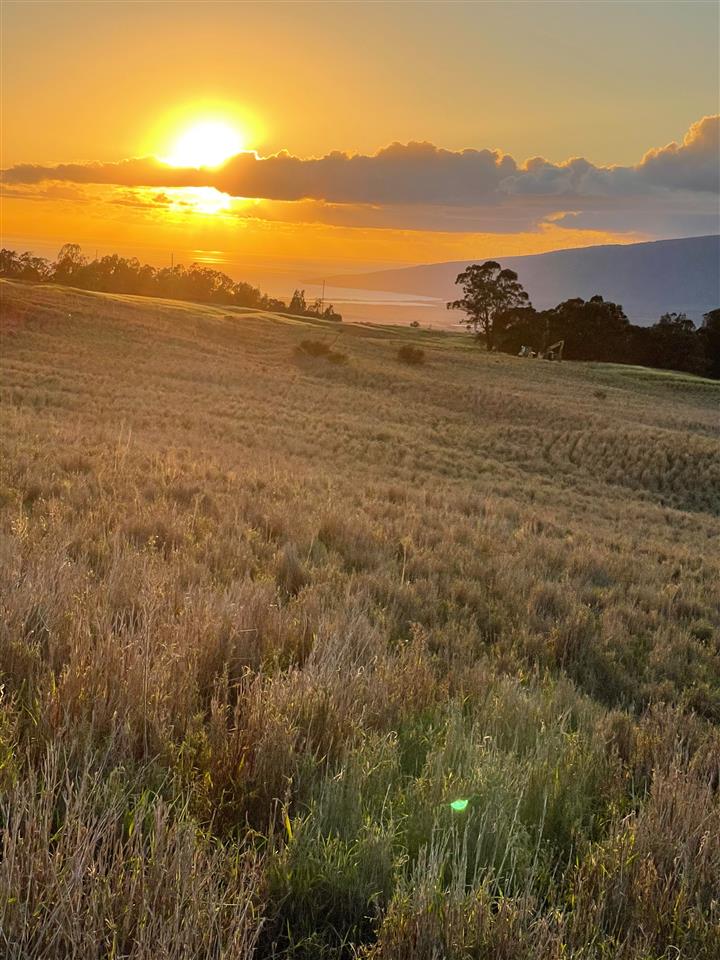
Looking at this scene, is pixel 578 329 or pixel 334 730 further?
pixel 578 329

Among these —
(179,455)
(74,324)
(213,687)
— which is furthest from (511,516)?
(74,324)

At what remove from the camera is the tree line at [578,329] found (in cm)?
7931

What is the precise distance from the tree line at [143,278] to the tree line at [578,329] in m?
32.8

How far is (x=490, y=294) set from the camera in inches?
3177

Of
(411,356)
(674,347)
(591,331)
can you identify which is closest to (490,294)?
(591,331)

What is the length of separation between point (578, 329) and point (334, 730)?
272 feet

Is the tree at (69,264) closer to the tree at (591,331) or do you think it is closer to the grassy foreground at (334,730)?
the tree at (591,331)

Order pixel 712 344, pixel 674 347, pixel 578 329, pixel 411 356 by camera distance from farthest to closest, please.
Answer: pixel 578 329 < pixel 712 344 < pixel 674 347 < pixel 411 356

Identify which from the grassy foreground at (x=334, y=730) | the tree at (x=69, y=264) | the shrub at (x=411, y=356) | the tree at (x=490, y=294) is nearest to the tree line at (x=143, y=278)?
the tree at (x=69, y=264)

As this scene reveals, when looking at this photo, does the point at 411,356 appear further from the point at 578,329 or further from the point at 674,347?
the point at 674,347

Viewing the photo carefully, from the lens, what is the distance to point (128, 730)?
2547 mm

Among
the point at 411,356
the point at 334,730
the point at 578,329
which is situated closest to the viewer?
the point at 334,730

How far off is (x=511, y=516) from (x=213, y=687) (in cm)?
1020

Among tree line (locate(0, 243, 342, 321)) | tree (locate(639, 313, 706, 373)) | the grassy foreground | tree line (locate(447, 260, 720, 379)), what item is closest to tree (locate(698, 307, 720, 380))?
tree line (locate(447, 260, 720, 379))
